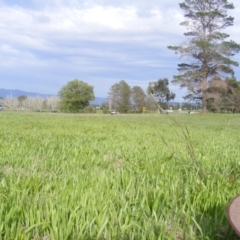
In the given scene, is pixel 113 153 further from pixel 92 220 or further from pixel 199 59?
pixel 199 59

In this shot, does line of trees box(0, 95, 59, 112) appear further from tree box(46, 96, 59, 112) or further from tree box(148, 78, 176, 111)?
tree box(148, 78, 176, 111)

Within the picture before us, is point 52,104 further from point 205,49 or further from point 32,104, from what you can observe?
point 205,49

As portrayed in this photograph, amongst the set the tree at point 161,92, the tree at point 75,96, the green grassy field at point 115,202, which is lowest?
the green grassy field at point 115,202

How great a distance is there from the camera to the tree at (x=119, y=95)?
55.9 m

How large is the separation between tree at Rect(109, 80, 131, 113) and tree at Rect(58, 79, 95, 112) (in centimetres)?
639

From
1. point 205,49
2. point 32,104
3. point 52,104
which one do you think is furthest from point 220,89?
point 32,104

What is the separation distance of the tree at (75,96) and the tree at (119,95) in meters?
6.39

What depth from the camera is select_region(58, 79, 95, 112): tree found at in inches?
2404

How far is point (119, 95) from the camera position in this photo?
57500mm

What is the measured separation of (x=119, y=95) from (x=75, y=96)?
30.4ft

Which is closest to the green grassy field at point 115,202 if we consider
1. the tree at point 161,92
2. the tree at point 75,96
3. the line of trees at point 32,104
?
the tree at point 161,92

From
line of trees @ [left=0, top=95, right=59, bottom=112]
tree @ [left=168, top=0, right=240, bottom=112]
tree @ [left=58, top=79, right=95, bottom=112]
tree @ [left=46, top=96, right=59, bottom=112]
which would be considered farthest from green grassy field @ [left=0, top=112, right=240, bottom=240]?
tree @ [left=46, top=96, right=59, bottom=112]

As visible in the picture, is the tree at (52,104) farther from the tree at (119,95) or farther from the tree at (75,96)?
the tree at (119,95)

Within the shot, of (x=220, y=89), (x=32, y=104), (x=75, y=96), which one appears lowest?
(x=32, y=104)
